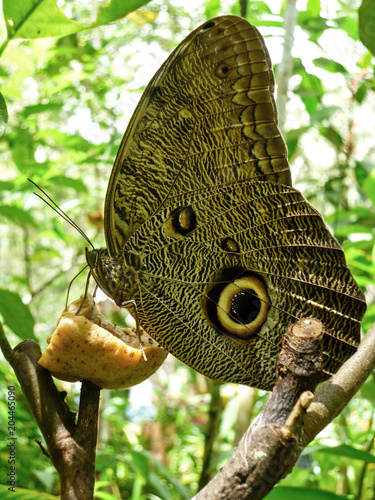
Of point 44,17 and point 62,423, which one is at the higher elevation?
point 44,17

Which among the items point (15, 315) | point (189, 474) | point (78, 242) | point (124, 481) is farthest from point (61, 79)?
point (189, 474)

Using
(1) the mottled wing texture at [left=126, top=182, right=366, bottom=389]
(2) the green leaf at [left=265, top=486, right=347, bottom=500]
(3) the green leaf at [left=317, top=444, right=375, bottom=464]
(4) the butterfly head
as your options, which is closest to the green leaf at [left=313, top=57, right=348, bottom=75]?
(1) the mottled wing texture at [left=126, top=182, right=366, bottom=389]

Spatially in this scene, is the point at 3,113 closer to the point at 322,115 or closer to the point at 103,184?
the point at 322,115

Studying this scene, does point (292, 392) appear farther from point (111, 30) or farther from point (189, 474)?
point (111, 30)

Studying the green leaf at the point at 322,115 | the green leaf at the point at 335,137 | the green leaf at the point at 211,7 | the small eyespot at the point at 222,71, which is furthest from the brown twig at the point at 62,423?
the green leaf at the point at 335,137

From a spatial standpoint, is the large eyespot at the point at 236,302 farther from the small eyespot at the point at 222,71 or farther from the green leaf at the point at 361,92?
the green leaf at the point at 361,92

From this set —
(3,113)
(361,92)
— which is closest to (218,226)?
(3,113)

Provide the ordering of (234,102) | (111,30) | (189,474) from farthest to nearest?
(111,30)
(189,474)
(234,102)
